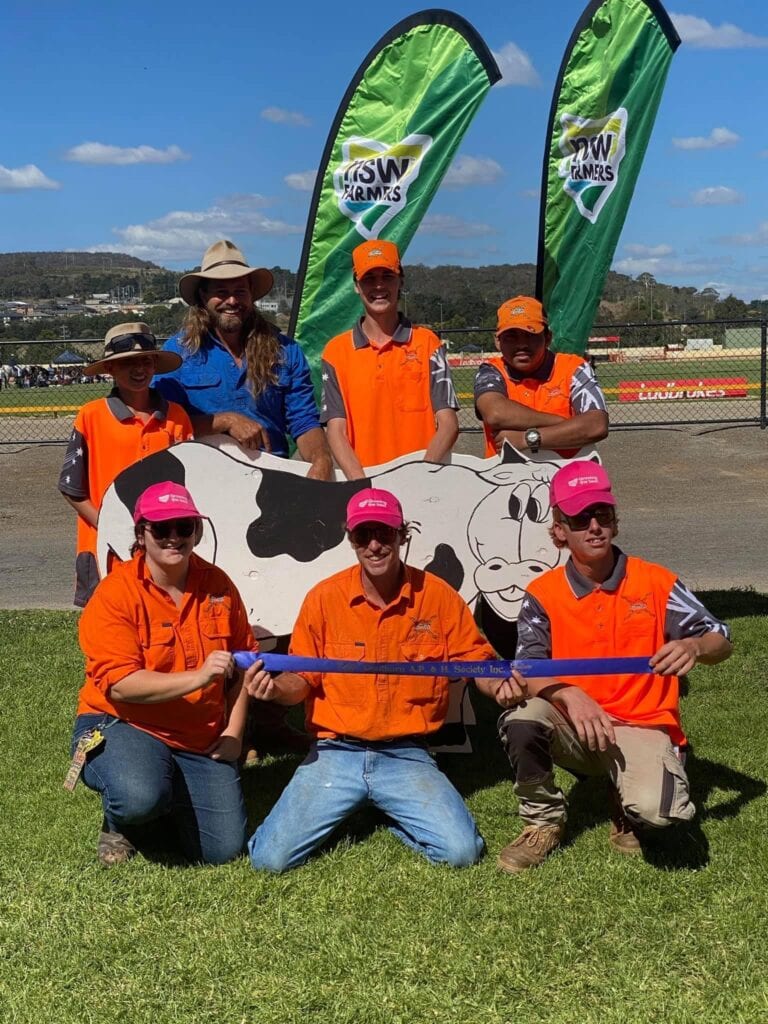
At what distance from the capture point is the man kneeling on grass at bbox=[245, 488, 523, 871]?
3826mm

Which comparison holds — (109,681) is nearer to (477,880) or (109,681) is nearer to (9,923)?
(9,923)

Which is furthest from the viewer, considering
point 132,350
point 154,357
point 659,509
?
point 659,509

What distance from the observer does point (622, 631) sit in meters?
3.72

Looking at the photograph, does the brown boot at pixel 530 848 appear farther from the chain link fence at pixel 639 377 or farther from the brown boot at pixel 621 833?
the chain link fence at pixel 639 377

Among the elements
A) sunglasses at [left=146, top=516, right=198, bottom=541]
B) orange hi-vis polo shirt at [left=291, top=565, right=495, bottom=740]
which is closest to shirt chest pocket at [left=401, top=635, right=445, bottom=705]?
orange hi-vis polo shirt at [left=291, top=565, right=495, bottom=740]

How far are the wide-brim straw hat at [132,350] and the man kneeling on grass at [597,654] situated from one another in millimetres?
1824

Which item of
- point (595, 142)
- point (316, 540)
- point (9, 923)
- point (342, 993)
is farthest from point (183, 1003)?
point (595, 142)

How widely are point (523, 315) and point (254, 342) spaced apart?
119 cm

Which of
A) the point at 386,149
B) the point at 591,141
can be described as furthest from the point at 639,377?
the point at 386,149

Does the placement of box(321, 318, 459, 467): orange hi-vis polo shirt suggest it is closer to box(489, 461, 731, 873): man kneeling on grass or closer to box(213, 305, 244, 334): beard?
box(213, 305, 244, 334): beard

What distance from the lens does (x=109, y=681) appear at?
367 cm

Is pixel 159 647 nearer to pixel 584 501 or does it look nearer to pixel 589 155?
pixel 584 501

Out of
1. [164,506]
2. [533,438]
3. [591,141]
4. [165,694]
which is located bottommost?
[165,694]

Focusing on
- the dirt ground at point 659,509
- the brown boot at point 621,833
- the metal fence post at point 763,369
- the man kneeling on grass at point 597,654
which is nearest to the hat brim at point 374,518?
the man kneeling on grass at point 597,654
